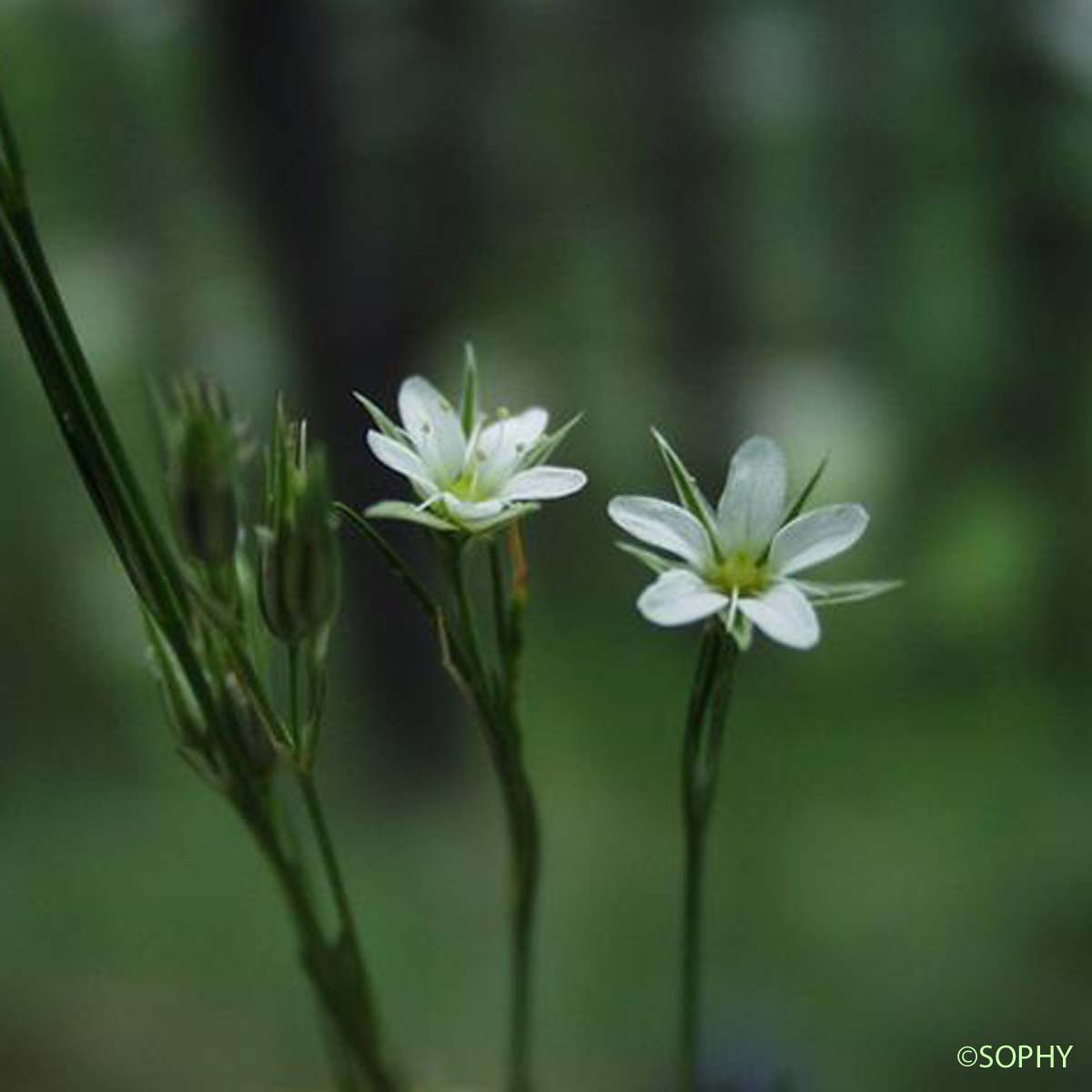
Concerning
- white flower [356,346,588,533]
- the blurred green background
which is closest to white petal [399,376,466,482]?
white flower [356,346,588,533]

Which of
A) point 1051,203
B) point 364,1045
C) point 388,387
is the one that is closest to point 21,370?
point 388,387

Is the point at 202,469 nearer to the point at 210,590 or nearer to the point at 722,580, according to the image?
the point at 210,590

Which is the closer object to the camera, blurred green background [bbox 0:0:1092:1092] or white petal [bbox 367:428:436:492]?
white petal [bbox 367:428:436:492]

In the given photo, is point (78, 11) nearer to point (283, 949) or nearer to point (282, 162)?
point (282, 162)

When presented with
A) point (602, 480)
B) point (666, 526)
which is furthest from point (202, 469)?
point (602, 480)

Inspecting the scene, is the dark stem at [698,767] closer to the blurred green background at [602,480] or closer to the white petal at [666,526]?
the white petal at [666,526]

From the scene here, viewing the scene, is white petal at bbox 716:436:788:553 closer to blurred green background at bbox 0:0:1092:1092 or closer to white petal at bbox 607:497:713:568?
white petal at bbox 607:497:713:568
